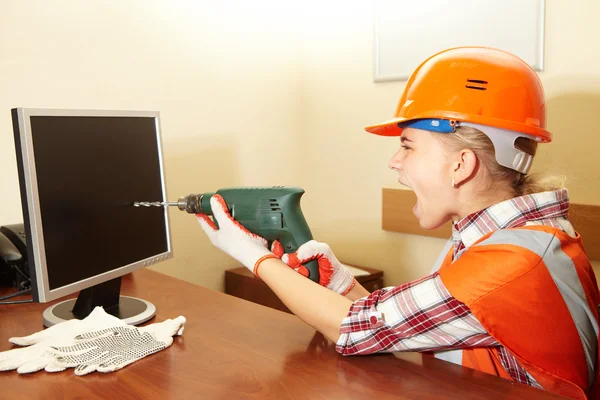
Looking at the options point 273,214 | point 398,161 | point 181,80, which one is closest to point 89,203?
point 273,214

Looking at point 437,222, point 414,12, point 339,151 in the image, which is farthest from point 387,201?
point 437,222

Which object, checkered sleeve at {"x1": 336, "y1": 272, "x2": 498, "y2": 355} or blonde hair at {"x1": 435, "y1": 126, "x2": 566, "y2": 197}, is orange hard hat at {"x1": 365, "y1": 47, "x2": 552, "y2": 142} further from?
checkered sleeve at {"x1": 336, "y1": 272, "x2": 498, "y2": 355}

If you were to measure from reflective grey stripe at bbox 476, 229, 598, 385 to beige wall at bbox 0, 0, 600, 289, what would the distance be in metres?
1.02

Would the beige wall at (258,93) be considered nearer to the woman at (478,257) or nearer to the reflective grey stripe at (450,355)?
the woman at (478,257)

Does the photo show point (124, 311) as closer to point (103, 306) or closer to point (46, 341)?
point (103, 306)

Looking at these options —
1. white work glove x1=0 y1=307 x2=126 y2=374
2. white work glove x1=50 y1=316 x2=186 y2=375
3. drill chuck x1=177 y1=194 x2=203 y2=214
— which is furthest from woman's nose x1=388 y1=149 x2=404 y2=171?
white work glove x1=0 y1=307 x2=126 y2=374

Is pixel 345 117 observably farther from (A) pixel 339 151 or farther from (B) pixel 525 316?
(B) pixel 525 316

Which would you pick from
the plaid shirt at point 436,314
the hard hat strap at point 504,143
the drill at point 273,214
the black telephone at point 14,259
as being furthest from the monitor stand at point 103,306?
the hard hat strap at point 504,143

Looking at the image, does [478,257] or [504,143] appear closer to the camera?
[478,257]

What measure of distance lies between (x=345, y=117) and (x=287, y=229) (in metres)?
1.43

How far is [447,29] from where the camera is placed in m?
2.23

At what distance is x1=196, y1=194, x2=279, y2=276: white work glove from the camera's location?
1269 millimetres

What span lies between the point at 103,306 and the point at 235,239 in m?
0.39

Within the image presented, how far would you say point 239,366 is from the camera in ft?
3.57
